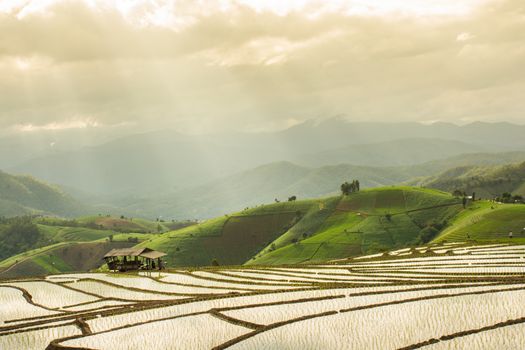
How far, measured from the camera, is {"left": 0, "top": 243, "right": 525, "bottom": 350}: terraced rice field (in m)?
32.2

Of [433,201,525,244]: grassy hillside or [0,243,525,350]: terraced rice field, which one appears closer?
[0,243,525,350]: terraced rice field

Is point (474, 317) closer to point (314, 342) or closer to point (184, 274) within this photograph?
point (314, 342)

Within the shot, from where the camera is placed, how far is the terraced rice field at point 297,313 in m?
32.2

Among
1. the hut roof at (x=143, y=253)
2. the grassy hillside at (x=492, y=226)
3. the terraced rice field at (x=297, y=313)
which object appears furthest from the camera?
the grassy hillside at (x=492, y=226)

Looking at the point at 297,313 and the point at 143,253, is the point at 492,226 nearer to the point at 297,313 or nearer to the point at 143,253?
the point at 143,253

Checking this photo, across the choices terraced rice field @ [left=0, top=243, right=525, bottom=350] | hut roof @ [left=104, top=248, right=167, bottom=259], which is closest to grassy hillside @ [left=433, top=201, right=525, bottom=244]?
hut roof @ [left=104, top=248, right=167, bottom=259]

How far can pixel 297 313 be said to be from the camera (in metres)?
40.0

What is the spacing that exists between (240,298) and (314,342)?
18241 millimetres

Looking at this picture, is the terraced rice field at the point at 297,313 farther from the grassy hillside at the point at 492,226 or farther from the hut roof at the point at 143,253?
the grassy hillside at the point at 492,226

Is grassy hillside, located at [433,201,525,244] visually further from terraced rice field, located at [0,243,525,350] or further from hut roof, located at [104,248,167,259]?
terraced rice field, located at [0,243,525,350]

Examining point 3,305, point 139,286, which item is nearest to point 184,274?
point 139,286

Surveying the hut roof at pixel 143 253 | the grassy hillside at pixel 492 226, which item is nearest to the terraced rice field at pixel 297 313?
the hut roof at pixel 143 253

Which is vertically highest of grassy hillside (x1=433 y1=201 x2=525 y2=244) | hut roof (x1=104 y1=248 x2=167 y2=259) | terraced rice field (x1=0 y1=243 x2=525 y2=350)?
hut roof (x1=104 y1=248 x2=167 y2=259)

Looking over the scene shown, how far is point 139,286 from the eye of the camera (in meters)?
68.6
